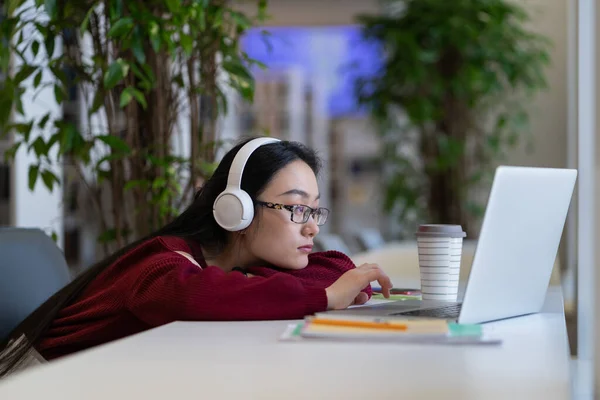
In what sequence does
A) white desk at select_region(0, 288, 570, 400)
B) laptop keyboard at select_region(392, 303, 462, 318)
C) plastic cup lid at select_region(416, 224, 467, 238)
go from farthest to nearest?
plastic cup lid at select_region(416, 224, 467, 238) → laptop keyboard at select_region(392, 303, 462, 318) → white desk at select_region(0, 288, 570, 400)

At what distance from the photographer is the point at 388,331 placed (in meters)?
1.26

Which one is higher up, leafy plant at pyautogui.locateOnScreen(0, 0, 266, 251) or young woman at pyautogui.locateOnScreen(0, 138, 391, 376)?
leafy plant at pyautogui.locateOnScreen(0, 0, 266, 251)

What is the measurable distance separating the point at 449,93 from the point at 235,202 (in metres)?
4.23

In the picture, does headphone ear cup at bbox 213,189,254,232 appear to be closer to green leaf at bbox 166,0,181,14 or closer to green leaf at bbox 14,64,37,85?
green leaf at bbox 166,0,181,14

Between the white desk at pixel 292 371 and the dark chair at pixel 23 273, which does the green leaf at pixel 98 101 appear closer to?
the dark chair at pixel 23 273

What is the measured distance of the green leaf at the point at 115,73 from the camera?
224 centimetres

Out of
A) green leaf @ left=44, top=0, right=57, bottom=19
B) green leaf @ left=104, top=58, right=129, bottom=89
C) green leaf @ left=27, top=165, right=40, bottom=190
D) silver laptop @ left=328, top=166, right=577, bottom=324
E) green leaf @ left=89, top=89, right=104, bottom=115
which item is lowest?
silver laptop @ left=328, top=166, right=577, bottom=324

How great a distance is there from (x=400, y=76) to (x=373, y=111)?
35 centimetres

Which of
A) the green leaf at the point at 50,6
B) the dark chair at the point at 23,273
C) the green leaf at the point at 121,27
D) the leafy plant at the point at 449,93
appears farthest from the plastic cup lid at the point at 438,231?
the leafy plant at the point at 449,93

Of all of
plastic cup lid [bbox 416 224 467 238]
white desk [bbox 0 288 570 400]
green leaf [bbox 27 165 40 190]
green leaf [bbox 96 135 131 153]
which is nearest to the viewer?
white desk [bbox 0 288 570 400]

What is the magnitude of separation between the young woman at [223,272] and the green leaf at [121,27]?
1.92 ft

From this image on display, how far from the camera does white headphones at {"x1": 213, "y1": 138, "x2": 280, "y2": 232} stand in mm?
1725

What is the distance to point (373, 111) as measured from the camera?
234 inches

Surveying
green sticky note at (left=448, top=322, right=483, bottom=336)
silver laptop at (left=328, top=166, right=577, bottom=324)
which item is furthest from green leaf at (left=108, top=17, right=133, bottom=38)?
green sticky note at (left=448, top=322, right=483, bottom=336)
